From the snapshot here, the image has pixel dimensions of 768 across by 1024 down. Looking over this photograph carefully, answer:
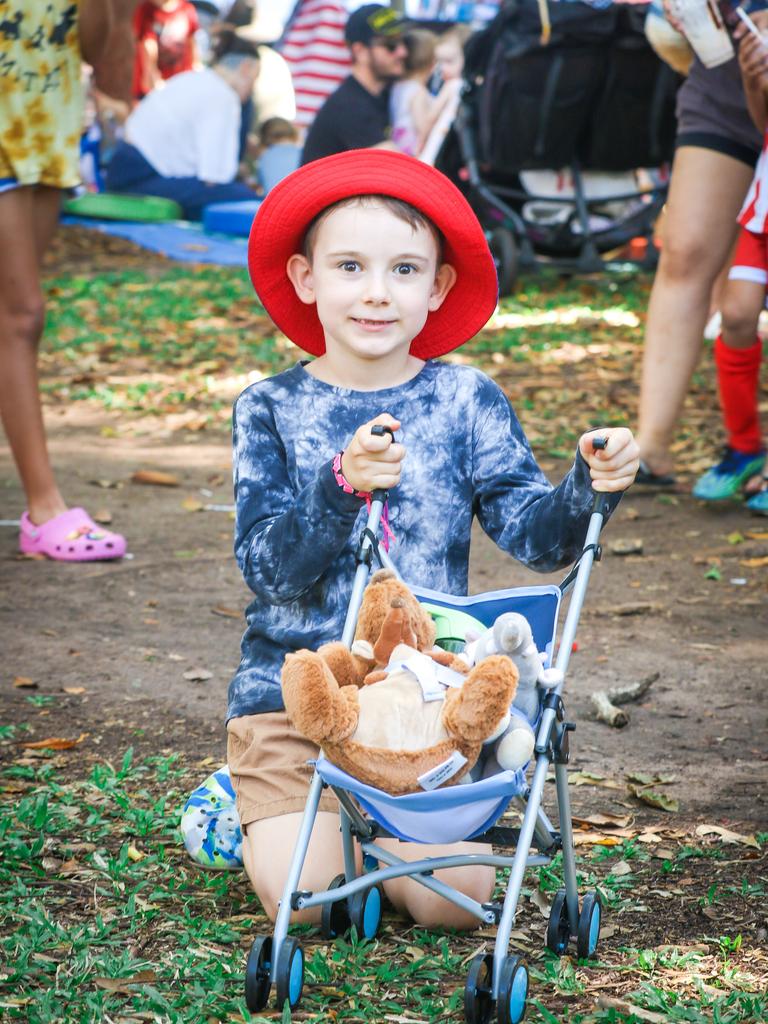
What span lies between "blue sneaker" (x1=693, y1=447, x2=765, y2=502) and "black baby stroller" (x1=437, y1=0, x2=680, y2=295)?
13.6 feet

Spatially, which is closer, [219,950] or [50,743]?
[219,950]

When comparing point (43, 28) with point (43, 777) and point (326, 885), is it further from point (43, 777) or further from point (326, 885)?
point (326, 885)

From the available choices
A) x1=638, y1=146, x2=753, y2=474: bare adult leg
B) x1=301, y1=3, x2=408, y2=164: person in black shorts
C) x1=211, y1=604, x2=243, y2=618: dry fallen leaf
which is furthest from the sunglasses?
x1=211, y1=604, x2=243, y2=618: dry fallen leaf

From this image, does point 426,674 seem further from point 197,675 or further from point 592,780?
point 197,675

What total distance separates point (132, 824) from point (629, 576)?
236 centimetres

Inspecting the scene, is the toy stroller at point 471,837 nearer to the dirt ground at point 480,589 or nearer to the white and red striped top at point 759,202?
the dirt ground at point 480,589

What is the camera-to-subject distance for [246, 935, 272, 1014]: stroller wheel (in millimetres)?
2193

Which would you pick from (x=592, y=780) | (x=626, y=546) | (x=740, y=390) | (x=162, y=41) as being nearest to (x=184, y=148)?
(x=162, y=41)

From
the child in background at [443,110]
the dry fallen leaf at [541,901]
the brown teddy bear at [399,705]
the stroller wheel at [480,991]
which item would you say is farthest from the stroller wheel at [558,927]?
the child in background at [443,110]

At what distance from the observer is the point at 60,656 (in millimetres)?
4102

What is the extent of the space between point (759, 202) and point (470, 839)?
3.19 metres

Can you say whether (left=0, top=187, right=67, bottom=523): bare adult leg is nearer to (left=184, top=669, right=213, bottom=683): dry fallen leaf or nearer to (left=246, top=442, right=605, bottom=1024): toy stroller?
(left=184, top=669, right=213, bottom=683): dry fallen leaf

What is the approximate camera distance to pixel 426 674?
2.19m

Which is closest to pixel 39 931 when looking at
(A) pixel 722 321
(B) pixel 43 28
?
(B) pixel 43 28
